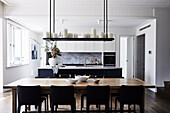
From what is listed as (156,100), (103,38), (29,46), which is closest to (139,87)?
(103,38)

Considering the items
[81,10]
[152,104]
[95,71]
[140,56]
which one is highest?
[81,10]

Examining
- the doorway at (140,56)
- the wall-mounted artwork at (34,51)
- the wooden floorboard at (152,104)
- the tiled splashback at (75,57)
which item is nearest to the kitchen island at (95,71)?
the wooden floorboard at (152,104)

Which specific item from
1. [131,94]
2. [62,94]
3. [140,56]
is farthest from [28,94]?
[140,56]

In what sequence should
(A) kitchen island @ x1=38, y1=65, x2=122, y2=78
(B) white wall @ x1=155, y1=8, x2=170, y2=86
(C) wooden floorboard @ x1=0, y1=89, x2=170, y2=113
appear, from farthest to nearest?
(B) white wall @ x1=155, y1=8, x2=170, y2=86
(A) kitchen island @ x1=38, y1=65, x2=122, y2=78
(C) wooden floorboard @ x1=0, y1=89, x2=170, y2=113

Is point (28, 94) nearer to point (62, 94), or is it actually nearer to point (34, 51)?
point (62, 94)

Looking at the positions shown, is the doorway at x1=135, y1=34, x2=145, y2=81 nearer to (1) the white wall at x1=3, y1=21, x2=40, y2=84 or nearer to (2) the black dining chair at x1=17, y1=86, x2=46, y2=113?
(1) the white wall at x1=3, y1=21, x2=40, y2=84

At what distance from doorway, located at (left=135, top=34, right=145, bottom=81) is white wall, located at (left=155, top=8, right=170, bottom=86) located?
1855 millimetres

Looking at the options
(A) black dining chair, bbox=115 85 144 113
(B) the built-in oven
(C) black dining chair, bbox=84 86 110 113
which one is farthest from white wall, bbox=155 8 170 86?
(C) black dining chair, bbox=84 86 110 113

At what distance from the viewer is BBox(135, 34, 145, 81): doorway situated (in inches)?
303

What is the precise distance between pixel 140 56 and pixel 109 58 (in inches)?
60.3

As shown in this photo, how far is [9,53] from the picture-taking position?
6168 millimetres

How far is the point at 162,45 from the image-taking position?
5.79m

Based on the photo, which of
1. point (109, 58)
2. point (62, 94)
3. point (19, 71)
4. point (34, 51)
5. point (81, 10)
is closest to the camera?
point (62, 94)

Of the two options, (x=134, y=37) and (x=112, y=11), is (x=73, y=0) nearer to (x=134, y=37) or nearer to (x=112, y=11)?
(x=112, y=11)
